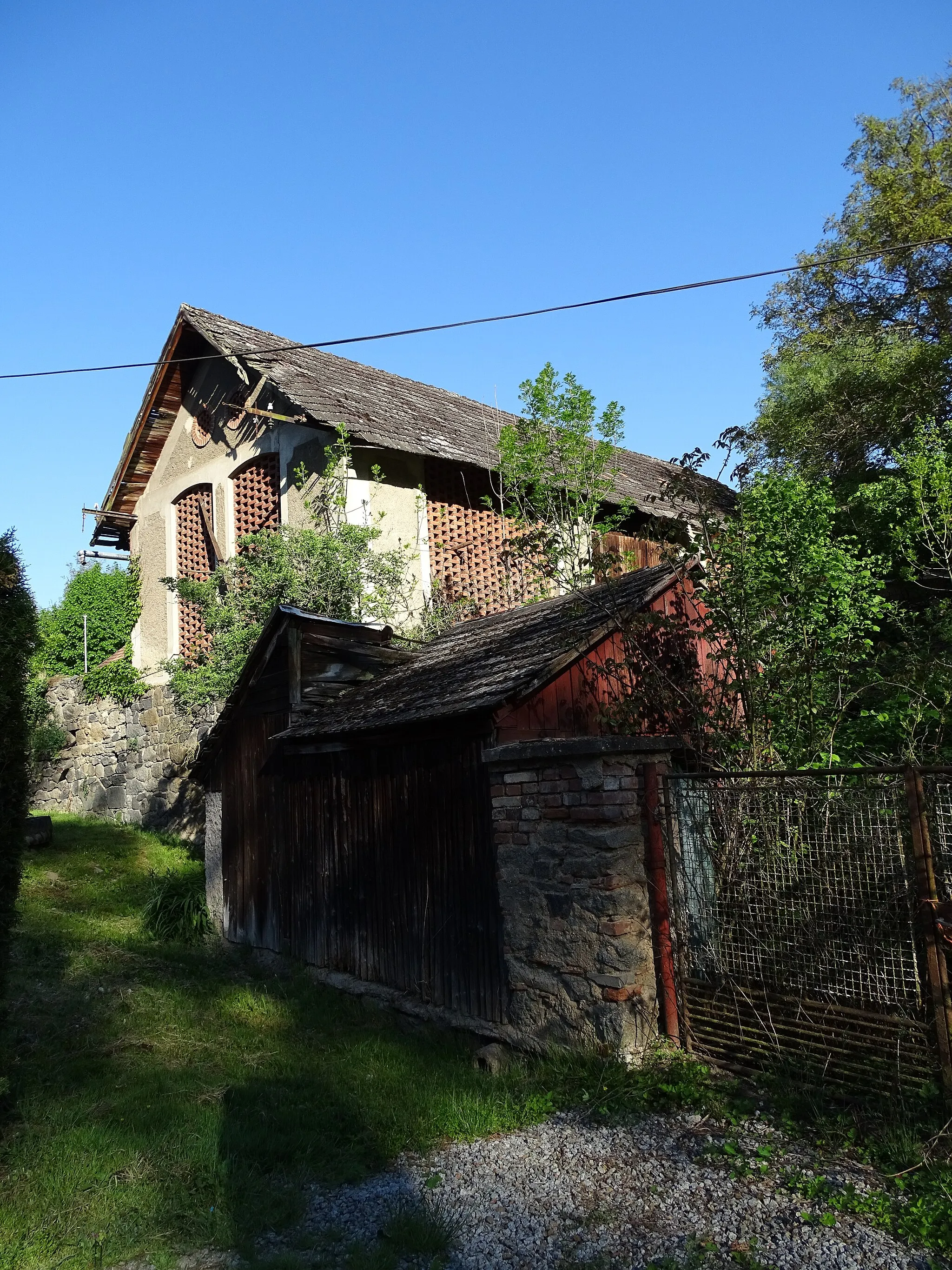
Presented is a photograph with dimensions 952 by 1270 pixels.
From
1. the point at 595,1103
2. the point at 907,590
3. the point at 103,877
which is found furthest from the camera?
the point at 907,590

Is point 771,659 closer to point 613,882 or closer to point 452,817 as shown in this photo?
point 613,882

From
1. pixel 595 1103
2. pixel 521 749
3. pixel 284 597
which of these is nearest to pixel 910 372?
pixel 284 597

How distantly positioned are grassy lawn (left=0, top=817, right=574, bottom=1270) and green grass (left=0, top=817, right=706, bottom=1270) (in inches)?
0.5

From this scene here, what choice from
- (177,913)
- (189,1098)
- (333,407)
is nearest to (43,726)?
(177,913)

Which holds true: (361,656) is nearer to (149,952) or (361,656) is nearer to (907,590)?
(149,952)

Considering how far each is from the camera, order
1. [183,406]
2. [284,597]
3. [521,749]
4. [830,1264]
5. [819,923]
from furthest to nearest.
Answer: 1. [183,406]
2. [284,597]
3. [521,749]
4. [819,923]
5. [830,1264]

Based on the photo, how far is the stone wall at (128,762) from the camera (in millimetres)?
15000

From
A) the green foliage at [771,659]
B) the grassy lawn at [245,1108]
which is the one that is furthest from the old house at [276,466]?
the grassy lawn at [245,1108]

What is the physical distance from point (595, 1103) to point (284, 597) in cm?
938

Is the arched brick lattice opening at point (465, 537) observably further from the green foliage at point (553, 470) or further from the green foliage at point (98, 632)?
the green foliage at point (98, 632)

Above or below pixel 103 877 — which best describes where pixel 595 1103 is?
below

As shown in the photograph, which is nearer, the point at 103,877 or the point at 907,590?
the point at 103,877

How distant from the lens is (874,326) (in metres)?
17.1

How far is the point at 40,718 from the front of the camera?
16766mm
